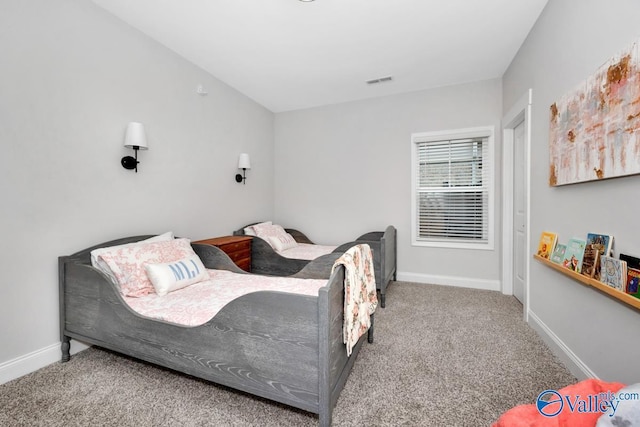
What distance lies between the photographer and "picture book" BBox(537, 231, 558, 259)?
1.98 m

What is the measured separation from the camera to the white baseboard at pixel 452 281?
3.35m

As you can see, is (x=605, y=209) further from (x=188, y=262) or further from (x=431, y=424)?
(x=188, y=262)

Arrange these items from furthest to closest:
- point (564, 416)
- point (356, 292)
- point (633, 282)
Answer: point (356, 292) < point (633, 282) < point (564, 416)

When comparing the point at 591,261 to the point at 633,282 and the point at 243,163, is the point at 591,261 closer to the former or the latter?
the point at 633,282

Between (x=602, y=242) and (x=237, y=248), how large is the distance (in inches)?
112

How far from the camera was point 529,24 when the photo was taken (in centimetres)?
231

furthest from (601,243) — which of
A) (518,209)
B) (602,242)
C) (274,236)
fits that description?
(274,236)

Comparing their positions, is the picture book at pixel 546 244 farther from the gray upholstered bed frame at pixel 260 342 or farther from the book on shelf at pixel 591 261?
the gray upholstered bed frame at pixel 260 342

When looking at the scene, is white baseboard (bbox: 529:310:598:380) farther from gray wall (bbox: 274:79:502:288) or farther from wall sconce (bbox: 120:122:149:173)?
wall sconce (bbox: 120:122:149:173)

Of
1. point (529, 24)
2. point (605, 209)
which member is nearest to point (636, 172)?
point (605, 209)

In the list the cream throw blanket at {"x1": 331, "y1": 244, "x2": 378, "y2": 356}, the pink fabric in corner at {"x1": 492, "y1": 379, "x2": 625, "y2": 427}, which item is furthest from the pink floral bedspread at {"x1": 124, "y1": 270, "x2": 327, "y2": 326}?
the pink fabric in corner at {"x1": 492, "y1": 379, "x2": 625, "y2": 427}

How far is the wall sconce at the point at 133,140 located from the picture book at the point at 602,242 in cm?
314

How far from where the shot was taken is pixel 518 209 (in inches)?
118

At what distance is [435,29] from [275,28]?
142 centimetres
